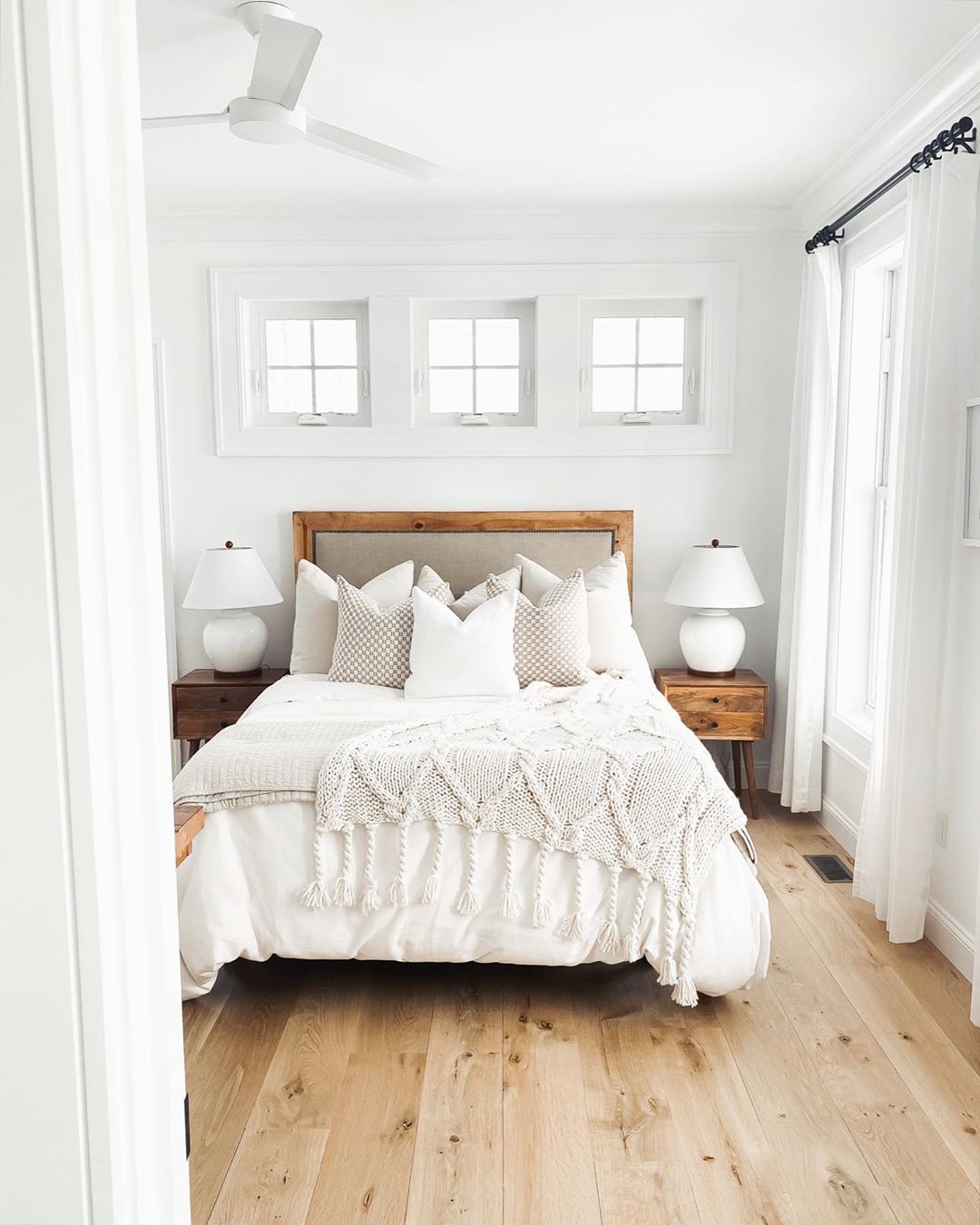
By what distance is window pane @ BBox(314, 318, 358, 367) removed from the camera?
4500 mm

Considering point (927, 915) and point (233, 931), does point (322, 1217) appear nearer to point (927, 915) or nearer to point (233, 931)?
point (233, 931)

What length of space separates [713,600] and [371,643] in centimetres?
144

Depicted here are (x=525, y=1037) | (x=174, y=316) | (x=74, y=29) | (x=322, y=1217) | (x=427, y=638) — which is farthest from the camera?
(x=174, y=316)

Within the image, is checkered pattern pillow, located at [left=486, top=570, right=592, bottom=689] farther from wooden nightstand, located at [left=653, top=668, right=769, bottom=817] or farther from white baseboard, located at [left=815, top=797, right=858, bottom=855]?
white baseboard, located at [left=815, top=797, right=858, bottom=855]

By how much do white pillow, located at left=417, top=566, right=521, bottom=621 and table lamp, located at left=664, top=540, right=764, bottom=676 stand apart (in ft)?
2.26

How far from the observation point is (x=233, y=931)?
2.56 meters

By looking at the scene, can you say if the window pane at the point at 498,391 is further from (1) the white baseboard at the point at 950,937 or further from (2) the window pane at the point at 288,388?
(1) the white baseboard at the point at 950,937

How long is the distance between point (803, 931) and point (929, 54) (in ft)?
8.68

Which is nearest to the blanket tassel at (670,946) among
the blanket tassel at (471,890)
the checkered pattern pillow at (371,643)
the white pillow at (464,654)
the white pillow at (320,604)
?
the blanket tassel at (471,890)

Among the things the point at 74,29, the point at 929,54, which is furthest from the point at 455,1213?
the point at 929,54

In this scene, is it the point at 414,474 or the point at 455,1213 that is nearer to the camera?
the point at 455,1213

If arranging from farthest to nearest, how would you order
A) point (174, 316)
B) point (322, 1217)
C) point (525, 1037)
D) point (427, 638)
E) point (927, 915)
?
point (174, 316) → point (427, 638) → point (927, 915) → point (525, 1037) → point (322, 1217)

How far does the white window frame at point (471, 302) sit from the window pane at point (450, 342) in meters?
0.10

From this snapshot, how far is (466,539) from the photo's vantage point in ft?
14.5
